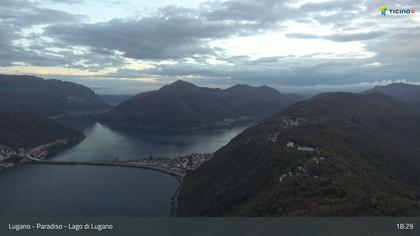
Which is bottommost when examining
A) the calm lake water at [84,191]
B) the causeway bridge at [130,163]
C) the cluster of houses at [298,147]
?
the calm lake water at [84,191]

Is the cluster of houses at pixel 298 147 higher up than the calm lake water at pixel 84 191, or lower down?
higher up

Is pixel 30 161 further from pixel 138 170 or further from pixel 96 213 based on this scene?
pixel 96 213

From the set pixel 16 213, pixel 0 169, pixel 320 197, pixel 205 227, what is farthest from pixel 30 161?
pixel 320 197

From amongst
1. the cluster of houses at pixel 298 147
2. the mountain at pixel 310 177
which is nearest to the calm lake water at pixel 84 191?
the mountain at pixel 310 177

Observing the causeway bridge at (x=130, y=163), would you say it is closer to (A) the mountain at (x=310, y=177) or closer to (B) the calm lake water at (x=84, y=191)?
(B) the calm lake water at (x=84, y=191)

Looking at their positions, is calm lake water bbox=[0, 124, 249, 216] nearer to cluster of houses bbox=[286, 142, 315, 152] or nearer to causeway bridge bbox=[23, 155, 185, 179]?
→ causeway bridge bbox=[23, 155, 185, 179]

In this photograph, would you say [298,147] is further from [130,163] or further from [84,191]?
[130,163]

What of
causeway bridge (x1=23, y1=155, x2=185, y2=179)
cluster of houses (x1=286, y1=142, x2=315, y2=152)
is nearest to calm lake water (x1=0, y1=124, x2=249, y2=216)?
causeway bridge (x1=23, y1=155, x2=185, y2=179)

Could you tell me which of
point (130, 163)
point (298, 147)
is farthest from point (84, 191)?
point (298, 147)

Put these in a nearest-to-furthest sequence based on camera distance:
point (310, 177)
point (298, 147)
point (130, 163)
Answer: point (310, 177)
point (298, 147)
point (130, 163)

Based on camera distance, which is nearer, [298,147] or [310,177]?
[310,177]
